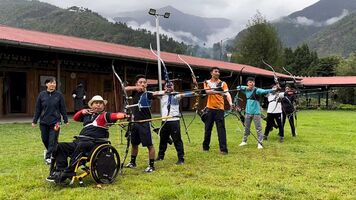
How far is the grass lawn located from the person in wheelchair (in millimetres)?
198

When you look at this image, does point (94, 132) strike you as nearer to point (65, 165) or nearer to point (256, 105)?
point (65, 165)

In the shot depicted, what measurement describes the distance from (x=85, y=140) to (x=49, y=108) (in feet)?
5.29

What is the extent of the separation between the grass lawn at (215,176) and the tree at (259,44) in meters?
44.5

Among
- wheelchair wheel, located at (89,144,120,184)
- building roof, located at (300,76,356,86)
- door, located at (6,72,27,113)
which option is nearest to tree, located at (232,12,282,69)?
building roof, located at (300,76,356,86)

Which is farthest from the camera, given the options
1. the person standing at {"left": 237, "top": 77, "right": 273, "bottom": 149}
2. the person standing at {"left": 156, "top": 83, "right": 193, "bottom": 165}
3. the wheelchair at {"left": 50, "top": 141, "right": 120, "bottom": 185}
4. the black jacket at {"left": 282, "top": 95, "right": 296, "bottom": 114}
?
the black jacket at {"left": 282, "top": 95, "right": 296, "bottom": 114}

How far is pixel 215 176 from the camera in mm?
6027

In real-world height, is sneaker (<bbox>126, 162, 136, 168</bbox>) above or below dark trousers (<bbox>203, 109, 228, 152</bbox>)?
below

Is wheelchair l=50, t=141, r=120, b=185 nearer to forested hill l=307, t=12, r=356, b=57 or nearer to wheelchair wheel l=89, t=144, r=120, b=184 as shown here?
wheelchair wheel l=89, t=144, r=120, b=184

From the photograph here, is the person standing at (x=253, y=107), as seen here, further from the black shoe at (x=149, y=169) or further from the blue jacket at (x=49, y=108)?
the blue jacket at (x=49, y=108)

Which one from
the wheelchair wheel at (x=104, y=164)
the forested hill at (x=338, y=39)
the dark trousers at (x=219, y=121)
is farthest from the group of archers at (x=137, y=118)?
the forested hill at (x=338, y=39)

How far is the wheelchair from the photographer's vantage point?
5.30 meters

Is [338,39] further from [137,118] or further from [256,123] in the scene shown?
[137,118]

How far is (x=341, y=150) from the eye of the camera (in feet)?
29.0

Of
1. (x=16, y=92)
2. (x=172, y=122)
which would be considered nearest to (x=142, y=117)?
(x=172, y=122)
